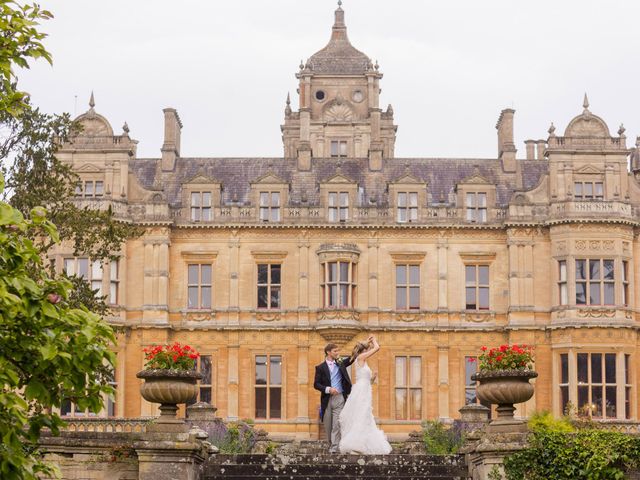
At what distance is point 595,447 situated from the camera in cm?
1819

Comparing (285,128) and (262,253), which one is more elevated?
(285,128)

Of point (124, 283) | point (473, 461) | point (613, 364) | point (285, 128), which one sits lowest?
point (473, 461)

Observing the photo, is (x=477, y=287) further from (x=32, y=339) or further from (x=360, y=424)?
(x=32, y=339)

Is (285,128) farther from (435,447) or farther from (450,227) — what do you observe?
(435,447)

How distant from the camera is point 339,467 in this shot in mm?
19406

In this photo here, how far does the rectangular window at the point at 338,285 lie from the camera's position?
146 ft

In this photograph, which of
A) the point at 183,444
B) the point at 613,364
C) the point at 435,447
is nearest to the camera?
the point at 183,444

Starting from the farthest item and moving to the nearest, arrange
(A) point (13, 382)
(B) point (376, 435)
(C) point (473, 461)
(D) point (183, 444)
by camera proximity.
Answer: (B) point (376, 435) < (C) point (473, 461) < (D) point (183, 444) < (A) point (13, 382)

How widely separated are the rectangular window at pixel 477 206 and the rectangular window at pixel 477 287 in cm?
184

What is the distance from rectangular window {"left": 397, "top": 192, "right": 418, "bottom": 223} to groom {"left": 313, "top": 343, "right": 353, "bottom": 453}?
2367cm

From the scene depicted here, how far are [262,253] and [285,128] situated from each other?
21637mm

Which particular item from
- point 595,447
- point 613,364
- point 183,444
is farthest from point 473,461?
A: point 613,364

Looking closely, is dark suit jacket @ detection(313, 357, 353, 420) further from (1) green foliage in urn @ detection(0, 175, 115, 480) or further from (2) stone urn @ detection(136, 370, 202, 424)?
(1) green foliage in urn @ detection(0, 175, 115, 480)

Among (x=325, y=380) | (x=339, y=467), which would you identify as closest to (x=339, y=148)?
(x=325, y=380)
